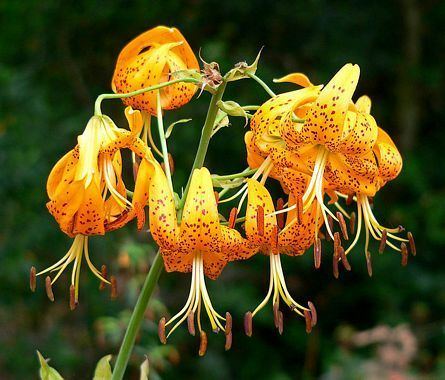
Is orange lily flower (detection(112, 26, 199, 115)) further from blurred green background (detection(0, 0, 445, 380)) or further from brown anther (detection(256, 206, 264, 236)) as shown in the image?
blurred green background (detection(0, 0, 445, 380))

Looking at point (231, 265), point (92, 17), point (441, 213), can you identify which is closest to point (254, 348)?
point (231, 265)

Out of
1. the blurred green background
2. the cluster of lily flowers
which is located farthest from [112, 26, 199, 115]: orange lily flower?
the blurred green background

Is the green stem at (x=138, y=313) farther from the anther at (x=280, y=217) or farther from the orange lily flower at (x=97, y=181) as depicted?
the anther at (x=280, y=217)

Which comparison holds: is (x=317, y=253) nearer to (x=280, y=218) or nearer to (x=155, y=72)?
(x=280, y=218)

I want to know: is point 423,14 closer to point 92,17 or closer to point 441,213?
point 441,213

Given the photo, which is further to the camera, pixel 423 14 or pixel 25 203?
pixel 423 14

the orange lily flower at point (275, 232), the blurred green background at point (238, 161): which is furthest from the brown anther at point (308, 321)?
the blurred green background at point (238, 161)
